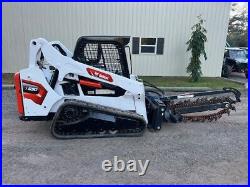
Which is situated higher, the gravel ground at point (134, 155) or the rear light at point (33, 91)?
the rear light at point (33, 91)

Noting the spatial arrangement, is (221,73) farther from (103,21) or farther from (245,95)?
(103,21)

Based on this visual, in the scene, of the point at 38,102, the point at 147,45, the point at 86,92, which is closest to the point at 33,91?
the point at 38,102

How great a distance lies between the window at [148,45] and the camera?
1188 cm

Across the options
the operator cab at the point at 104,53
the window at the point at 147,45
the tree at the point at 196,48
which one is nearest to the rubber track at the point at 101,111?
the operator cab at the point at 104,53

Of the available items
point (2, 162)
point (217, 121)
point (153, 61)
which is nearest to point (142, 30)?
point (153, 61)

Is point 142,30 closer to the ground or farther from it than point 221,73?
farther from it

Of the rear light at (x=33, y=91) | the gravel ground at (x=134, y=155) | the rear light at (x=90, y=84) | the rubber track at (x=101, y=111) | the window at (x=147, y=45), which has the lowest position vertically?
the gravel ground at (x=134, y=155)

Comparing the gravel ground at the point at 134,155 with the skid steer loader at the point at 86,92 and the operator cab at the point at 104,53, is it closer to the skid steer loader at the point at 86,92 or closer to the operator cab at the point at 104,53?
the skid steer loader at the point at 86,92

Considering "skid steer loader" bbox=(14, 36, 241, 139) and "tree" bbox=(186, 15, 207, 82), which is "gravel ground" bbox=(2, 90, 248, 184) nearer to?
"skid steer loader" bbox=(14, 36, 241, 139)

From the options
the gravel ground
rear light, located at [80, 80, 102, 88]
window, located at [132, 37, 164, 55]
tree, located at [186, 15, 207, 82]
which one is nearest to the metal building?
window, located at [132, 37, 164, 55]

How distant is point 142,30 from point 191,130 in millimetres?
7319

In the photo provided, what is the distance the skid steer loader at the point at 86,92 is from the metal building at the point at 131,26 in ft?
22.8

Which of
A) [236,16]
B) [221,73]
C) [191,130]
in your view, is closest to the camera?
[191,130]

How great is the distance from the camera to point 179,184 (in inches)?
134
